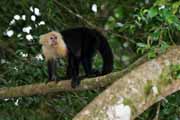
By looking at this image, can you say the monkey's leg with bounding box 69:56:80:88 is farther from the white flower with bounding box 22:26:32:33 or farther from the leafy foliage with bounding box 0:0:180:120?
the white flower with bounding box 22:26:32:33

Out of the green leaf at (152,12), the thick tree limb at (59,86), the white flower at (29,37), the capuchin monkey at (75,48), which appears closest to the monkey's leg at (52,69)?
the capuchin monkey at (75,48)

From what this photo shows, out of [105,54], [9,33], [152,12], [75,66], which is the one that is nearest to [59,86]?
[75,66]

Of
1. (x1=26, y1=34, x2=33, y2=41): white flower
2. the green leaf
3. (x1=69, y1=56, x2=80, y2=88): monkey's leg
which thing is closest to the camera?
the green leaf

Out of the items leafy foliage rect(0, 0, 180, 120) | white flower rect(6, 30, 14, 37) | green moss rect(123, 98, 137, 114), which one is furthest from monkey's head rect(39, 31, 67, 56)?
green moss rect(123, 98, 137, 114)

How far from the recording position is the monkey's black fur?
383 cm

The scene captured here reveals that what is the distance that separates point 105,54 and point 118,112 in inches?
62.1

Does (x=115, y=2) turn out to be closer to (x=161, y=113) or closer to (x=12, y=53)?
(x=12, y=53)

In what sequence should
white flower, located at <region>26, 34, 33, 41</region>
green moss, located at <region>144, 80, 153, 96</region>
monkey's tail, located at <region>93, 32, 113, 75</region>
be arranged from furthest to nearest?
white flower, located at <region>26, 34, 33, 41</region> < monkey's tail, located at <region>93, 32, 113, 75</region> < green moss, located at <region>144, 80, 153, 96</region>

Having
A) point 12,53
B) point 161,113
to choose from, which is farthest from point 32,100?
point 161,113

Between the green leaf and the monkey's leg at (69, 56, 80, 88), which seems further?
the monkey's leg at (69, 56, 80, 88)

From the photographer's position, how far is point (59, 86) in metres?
3.11

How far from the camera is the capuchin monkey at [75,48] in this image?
3812 mm

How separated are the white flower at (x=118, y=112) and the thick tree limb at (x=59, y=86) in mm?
492

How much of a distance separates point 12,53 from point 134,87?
82.5 inches
